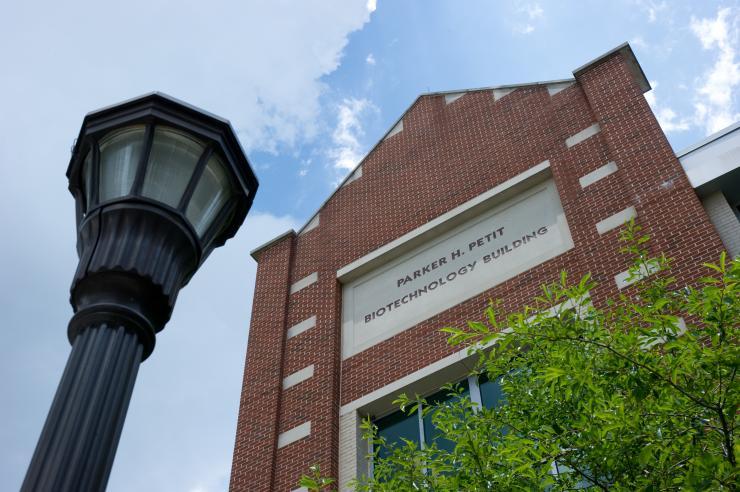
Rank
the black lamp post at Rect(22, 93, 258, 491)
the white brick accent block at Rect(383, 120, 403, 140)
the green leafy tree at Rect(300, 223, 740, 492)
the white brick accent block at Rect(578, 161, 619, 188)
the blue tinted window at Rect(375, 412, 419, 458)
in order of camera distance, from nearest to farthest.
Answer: the black lamp post at Rect(22, 93, 258, 491) < the green leafy tree at Rect(300, 223, 740, 492) < the blue tinted window at Rect(375, 412, 419, 458) < the white brick accent block at Rect(578, 161, 619, 188) < the white brick accent block at Rect(383, 120, 403, 140)

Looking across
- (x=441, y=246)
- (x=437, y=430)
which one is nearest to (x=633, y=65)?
(x=441, y=246)

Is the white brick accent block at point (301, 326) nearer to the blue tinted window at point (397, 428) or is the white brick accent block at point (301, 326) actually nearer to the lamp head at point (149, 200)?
the blue tinted window at point (397, 428)

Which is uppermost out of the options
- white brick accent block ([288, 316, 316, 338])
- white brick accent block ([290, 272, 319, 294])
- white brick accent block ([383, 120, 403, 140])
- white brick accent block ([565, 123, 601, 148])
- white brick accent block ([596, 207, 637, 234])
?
white brick accent block ([383, 120, 403, 140])

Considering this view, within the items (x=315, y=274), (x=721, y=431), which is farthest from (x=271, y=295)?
(x=721, y=431)

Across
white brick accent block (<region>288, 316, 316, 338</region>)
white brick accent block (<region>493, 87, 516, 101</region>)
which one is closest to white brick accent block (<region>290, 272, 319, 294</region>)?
white brick accent block (<region>288, 316, 316, 338</region>)

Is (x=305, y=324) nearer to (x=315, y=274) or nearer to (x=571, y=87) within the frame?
(x=315, y=274)

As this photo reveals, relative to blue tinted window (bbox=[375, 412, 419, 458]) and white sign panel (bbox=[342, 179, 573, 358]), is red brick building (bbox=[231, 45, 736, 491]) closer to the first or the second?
white sign panel (bbox=[342, 179, 573, 358])

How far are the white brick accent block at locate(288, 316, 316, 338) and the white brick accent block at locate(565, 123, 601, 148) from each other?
19.5 feet

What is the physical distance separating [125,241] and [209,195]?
66cm

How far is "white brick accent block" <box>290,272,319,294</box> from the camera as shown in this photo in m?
17.2

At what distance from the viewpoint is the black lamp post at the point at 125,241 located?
11.3 ft

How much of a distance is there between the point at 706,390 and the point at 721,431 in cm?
57

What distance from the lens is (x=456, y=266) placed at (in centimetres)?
1491

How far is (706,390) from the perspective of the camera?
19.8ft
